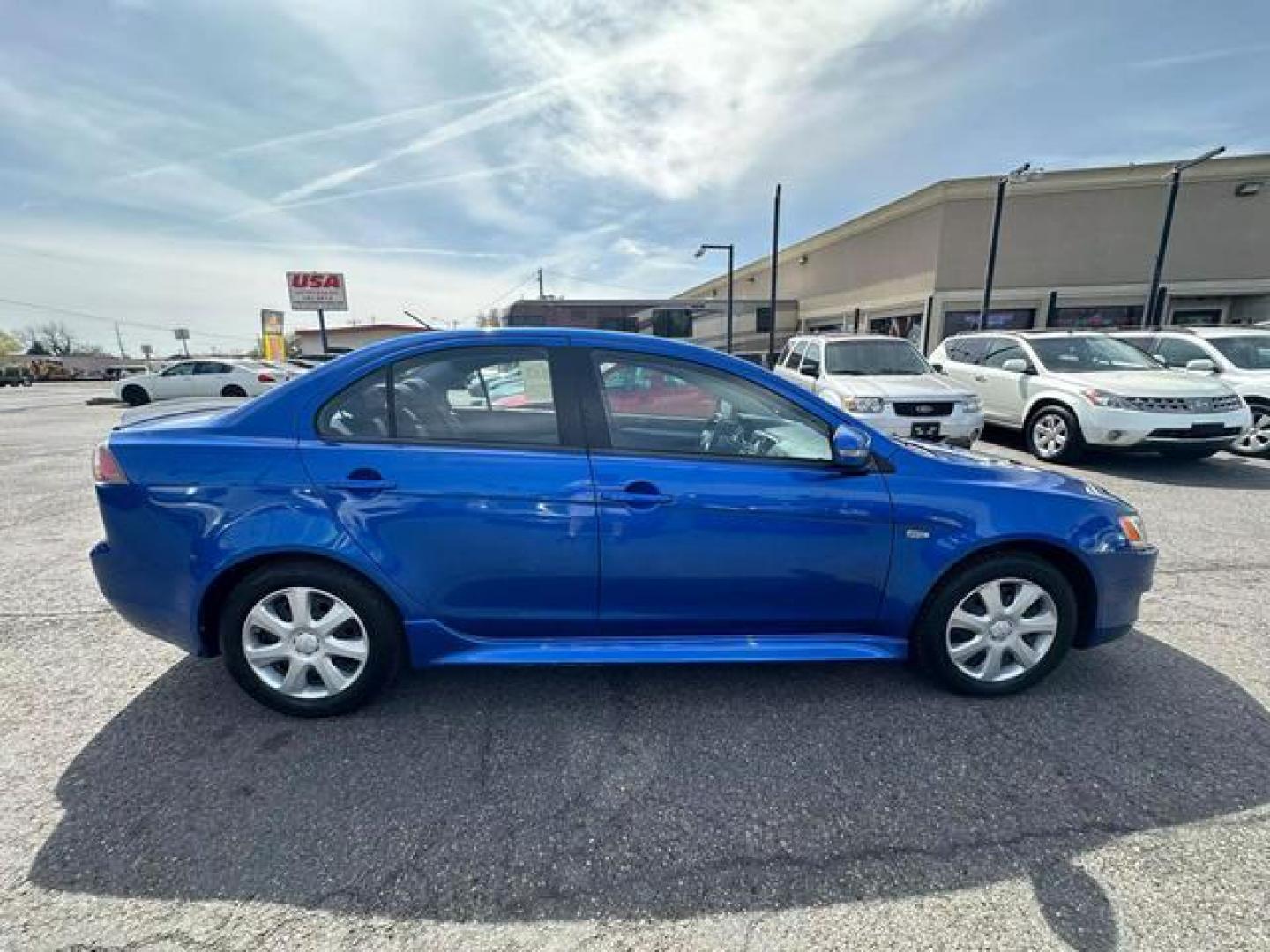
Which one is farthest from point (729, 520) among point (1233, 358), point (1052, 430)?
point (1233, 358)

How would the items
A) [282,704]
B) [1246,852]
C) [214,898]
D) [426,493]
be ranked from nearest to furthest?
1. [214,898]
2. [1246,852]
3. [426,493]
4. [282,704]

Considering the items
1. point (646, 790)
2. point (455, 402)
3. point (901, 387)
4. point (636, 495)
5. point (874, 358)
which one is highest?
point (874, 358)

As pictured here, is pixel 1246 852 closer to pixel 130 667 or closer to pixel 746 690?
pixel 746 690

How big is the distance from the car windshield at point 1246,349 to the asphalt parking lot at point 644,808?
24.6ft

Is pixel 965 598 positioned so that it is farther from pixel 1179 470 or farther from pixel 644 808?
pixel 1179 470

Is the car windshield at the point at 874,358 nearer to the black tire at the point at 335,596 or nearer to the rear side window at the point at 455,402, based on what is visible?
the rear side window at the point at 455,402

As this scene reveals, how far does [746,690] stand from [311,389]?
2.33 m

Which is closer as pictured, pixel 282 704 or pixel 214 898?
pixel 214 898

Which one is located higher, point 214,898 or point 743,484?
point 743,484

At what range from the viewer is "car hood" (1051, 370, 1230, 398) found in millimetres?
6375

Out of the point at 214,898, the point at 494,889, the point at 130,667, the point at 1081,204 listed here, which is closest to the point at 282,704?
the point at 214,898

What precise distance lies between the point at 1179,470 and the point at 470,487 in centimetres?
855

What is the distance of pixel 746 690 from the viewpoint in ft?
8.74

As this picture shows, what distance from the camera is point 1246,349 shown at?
7.98 m
